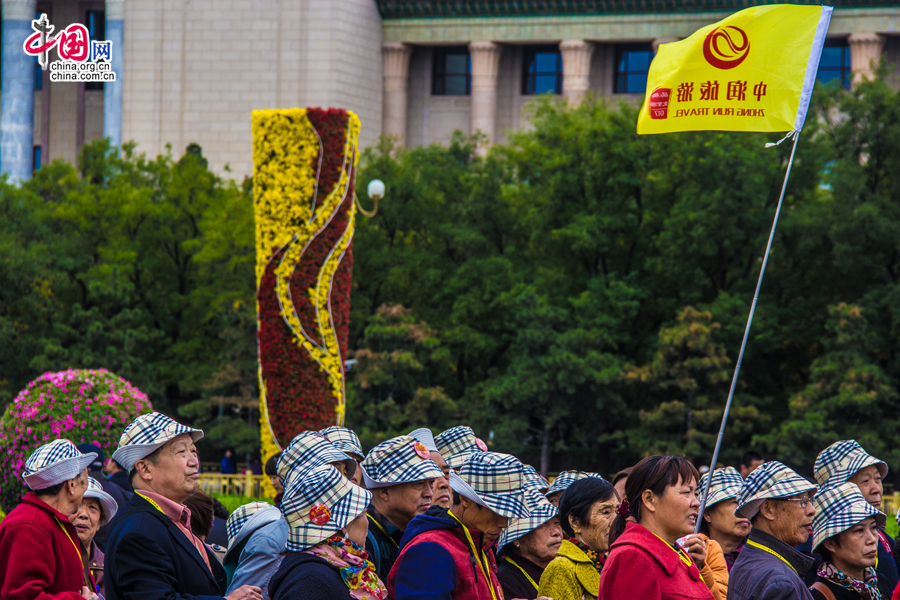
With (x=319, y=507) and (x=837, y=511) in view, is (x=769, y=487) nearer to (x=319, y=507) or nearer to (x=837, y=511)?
(x=837, y=511)

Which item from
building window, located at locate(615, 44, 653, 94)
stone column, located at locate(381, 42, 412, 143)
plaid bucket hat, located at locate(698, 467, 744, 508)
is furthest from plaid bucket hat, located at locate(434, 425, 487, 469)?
building window, located at locate(615, 44, 653, 94)

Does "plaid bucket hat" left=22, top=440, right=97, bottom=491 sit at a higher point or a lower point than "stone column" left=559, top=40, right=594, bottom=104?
lower

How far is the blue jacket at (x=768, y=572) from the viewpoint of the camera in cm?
499

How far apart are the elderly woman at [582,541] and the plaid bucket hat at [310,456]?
1.33 m

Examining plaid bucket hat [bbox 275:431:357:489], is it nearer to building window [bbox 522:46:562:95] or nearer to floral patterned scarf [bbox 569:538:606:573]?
floral patterned scarf [bbox 569:538:606:573]

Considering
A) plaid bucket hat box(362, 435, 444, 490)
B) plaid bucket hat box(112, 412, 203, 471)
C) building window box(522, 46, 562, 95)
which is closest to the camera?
plaid bucket hat box(362, 435, 444, 490)

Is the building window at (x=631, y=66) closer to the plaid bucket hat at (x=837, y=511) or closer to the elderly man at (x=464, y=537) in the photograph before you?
the plaid bucket hat at (x=837, y=511)

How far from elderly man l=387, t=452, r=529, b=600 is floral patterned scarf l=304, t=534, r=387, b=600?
0.14 m

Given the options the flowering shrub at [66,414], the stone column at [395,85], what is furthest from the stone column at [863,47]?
the flowering shrub at [66,414]

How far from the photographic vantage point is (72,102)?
161ft

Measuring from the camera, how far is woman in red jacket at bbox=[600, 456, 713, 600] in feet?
15.2

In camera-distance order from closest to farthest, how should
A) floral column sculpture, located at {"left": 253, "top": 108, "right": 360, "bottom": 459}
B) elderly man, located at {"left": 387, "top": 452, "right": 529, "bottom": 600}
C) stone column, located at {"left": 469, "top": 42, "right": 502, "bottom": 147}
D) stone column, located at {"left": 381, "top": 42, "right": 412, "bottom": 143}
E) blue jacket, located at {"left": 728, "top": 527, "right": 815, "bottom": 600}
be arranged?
elderly man, located at {"left": 387, "top": 452, "right": 529, "bottom": 600} < blue jacket, located at {"left": 728, "top": 527, "right": 815, "bottom": 600} < floral column sculpture, located at {"left": 253, "top": 108, "right": 360, "bottom": 459} < stone column, located at {"left": 469, "top": 42, "right": 502, "bottom": 147} < stone column, located at {"left": 381, "top": 42, "right": 412, "bottom": 143}

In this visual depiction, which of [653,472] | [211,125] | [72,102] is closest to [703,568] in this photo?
[653,472]

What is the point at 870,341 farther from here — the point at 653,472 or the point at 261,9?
the point at 261,9
